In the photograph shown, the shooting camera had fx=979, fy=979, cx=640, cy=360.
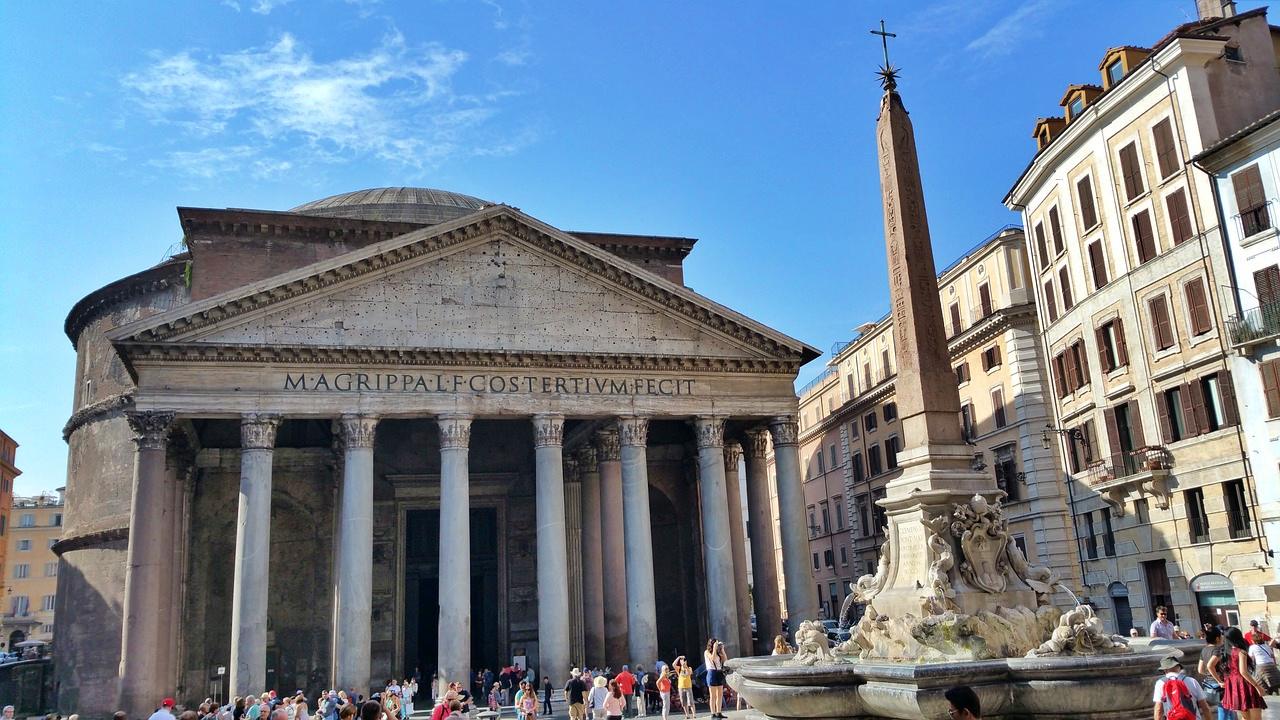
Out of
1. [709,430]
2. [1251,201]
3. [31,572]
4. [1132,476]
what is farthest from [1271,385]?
[31,572]

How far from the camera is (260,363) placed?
804 inches

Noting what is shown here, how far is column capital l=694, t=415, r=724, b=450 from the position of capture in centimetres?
2298

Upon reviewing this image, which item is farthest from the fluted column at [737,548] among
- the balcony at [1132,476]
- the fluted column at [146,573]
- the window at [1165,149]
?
the fluted column at [146,573]

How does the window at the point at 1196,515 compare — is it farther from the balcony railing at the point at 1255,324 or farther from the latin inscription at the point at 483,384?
the latin inscription at the point at 483,384

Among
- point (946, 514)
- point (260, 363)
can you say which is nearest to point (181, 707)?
point (260, 363)

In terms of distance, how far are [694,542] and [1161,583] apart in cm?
1216

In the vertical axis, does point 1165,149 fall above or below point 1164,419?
above

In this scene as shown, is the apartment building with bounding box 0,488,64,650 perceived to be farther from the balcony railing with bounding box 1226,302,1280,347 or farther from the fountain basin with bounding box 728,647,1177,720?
the fountain basin with bounding box 728,647,1177,720

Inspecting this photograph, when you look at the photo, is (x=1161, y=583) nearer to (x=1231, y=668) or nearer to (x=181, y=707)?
(x=1231, y=668)

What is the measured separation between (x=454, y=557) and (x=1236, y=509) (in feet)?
50.2

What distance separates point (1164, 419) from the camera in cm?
2027

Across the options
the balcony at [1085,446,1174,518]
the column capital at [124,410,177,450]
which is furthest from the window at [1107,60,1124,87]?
the column capital at [124,410,177,450]

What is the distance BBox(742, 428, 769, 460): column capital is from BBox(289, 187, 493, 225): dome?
12.0 m

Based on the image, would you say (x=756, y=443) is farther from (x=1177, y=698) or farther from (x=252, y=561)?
(x=1177, y=698)
